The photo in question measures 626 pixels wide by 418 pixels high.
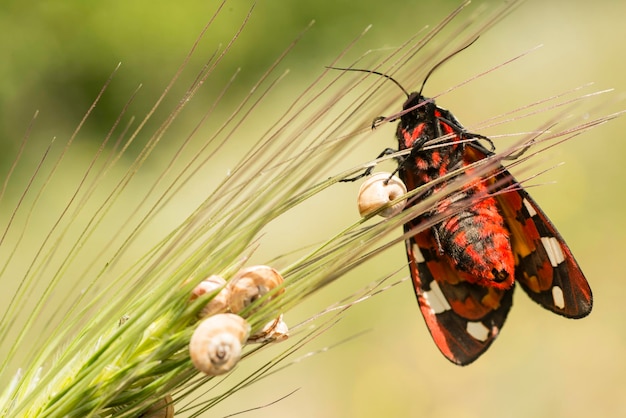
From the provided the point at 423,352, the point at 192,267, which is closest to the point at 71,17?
the point at 423,352

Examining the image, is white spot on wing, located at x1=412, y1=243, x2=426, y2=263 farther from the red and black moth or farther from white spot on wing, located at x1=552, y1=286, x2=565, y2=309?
white spot on wing, located at x1=552, y1=286, x2=565, y2=309

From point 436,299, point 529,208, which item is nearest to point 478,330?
point 436,299

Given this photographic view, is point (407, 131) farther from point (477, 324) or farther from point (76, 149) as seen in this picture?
point (76, 149)

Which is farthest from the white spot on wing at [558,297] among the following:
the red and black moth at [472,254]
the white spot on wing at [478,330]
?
the white spot on wing at [478,330]

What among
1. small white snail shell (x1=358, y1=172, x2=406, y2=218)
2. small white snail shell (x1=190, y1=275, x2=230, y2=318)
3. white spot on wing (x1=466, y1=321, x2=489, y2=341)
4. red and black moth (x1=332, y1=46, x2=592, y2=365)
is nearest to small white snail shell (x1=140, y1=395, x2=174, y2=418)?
small white snail shell (x1=190, y1=275, x2=230, y2=318)

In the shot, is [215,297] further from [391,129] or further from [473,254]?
[391,129]

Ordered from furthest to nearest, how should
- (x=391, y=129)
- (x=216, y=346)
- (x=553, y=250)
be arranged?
(x=391, y=129) < (x=553, y=250) < (x=216, y=346)
